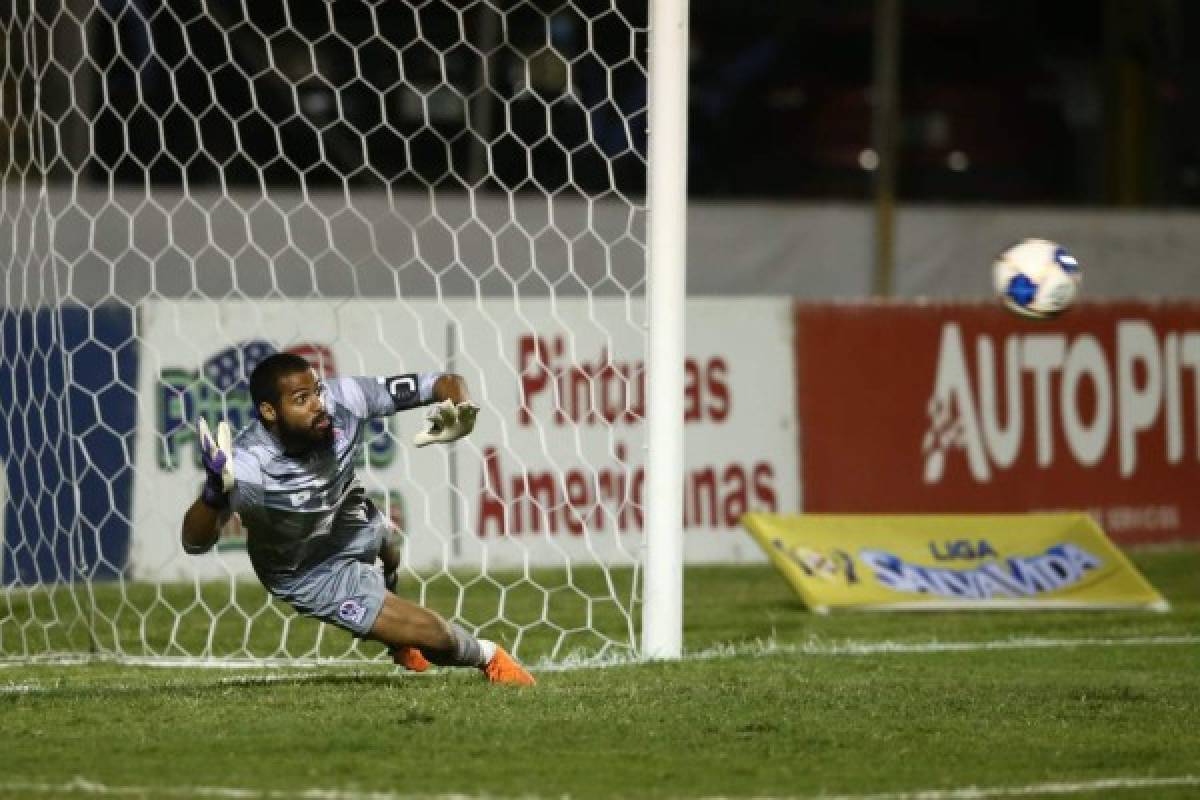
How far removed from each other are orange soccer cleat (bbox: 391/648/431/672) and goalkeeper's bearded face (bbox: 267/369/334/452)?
3.40 feet

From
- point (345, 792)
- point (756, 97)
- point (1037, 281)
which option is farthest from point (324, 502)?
point (756, 97)

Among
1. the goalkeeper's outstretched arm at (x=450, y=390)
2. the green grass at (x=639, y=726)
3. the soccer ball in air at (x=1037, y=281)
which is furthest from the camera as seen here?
the soccer ball in air at (x=1037, y=281)

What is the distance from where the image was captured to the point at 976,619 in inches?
425

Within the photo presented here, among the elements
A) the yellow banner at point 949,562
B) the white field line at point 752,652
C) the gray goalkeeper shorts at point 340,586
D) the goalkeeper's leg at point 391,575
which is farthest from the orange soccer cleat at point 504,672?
the yellow banner at point 949,562

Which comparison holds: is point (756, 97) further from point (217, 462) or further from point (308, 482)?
point (217, 462)

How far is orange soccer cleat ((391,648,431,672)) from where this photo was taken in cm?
827

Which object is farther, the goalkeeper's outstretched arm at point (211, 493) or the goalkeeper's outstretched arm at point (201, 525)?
the goalkeeper's outstretched arm at point (201, 525)

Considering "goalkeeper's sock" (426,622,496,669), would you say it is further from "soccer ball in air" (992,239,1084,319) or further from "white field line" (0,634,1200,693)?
"soccer ball in air" (992,239,1084,319)

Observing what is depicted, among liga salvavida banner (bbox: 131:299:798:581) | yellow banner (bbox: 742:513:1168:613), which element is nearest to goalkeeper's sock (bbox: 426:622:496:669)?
yellow banner (bbox: 742:513:1168:613)

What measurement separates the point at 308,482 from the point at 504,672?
0.95 meters

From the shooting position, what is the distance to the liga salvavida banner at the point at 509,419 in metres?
11.9

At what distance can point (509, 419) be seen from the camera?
1273 centimetres

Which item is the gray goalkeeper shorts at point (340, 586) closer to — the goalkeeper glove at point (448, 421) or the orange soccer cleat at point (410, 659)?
the orange soccer cleat at point (410, 659)

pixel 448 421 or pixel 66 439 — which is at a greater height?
pixel 448 421
